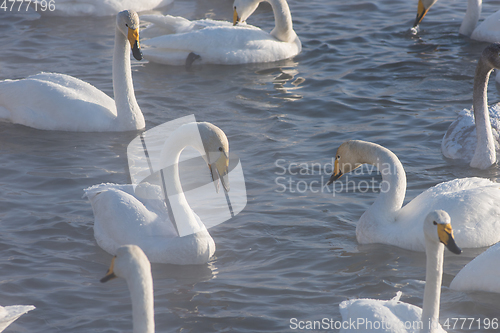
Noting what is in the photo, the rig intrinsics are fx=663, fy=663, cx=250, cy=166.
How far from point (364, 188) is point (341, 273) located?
1900mm

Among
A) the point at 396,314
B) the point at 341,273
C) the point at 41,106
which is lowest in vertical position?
the point at 341,273

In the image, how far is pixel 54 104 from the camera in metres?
8.65

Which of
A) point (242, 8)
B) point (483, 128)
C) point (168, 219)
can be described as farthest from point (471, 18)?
point (168, 219)

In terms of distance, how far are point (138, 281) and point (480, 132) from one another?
5314 millimetres

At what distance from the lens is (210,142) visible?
5.68m

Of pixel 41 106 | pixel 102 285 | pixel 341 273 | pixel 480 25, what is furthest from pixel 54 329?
pixel 480 25

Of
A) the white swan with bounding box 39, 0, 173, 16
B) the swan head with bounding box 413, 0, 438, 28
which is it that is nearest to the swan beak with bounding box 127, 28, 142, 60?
the white swan with bounding box 39, 0, 173, 16

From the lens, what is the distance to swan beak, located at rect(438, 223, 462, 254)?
14.1 ft

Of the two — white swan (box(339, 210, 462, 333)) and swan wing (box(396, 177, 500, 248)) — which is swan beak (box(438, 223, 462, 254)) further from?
swan wing (box(396, 177, 500, 248))

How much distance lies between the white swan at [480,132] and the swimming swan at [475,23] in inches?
161

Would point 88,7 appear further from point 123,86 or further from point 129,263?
point 129,263

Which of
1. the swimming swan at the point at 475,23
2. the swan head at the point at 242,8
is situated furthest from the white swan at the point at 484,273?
the swan head at the point at 242,8

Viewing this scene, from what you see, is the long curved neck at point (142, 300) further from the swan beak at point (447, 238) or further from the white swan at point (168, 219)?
the white swan at point (168, 219)

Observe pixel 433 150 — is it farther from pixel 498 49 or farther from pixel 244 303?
pixel 244 303
